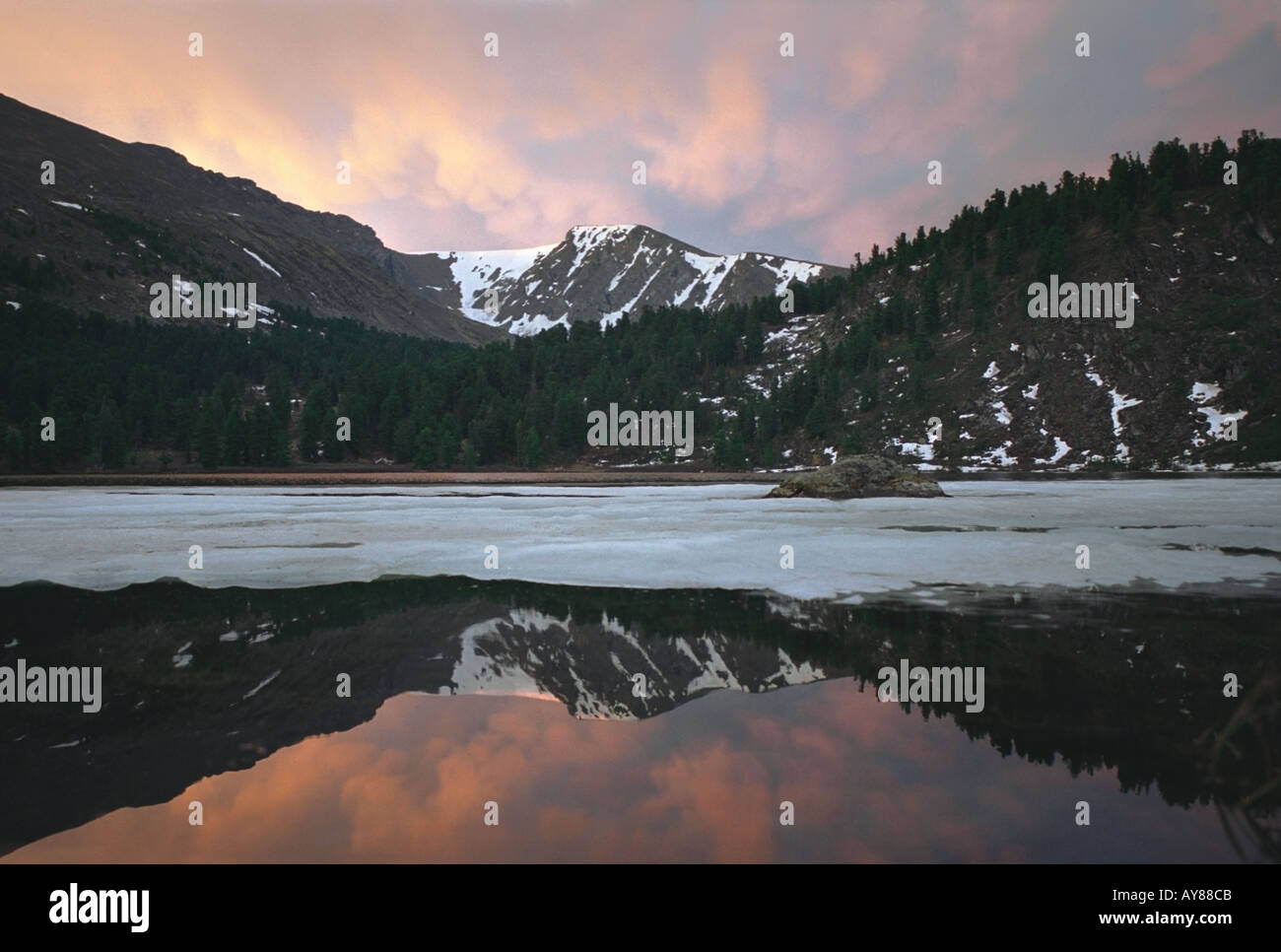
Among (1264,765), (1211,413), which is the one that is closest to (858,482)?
(1264,765)

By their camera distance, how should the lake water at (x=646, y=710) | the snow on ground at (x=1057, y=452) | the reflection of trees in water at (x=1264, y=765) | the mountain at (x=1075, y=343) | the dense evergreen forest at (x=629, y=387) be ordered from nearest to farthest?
the reflection of trees in water at (x=1264, y=765) < the lake water at (x=646, y=710) < the snow on ground at (x=1057, y=452) < the mountain at (x=1075, y=343) < the dense evergreen forest at (x=629, y=387)

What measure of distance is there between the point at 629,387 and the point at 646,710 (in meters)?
169

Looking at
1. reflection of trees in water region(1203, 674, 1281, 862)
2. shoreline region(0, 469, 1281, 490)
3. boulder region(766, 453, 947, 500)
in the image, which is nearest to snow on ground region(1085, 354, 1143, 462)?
shoreline region(0, 469, 1281, 490)

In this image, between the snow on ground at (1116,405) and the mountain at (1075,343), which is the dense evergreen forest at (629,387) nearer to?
the mountain at (1075,343)

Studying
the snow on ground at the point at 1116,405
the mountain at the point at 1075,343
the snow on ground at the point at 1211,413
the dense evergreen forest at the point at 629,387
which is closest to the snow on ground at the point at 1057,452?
the mountain at the point at 1075,343

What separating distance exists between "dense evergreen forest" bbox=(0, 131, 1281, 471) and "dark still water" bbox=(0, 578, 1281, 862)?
390 feet

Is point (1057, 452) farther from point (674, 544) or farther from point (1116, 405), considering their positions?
point (674, 544)

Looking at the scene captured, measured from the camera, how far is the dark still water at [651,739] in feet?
22.4

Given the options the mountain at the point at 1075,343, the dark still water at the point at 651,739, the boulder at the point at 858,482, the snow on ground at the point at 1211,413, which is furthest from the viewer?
the mountain at the point at 1075,343

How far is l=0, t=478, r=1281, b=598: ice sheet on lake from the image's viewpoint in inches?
791

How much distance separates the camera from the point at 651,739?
954 centimetres

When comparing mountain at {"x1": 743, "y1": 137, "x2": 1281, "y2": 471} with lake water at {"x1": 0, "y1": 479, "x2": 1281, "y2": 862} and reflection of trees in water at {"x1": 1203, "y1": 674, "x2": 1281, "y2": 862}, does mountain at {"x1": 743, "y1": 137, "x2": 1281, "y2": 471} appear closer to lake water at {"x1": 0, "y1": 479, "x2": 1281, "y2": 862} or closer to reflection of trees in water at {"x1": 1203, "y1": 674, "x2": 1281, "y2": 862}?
lake water at {"x1": 0, "y1": 479, "x2": 1281, "y2": 862}

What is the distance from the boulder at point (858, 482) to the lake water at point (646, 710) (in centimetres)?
3169
